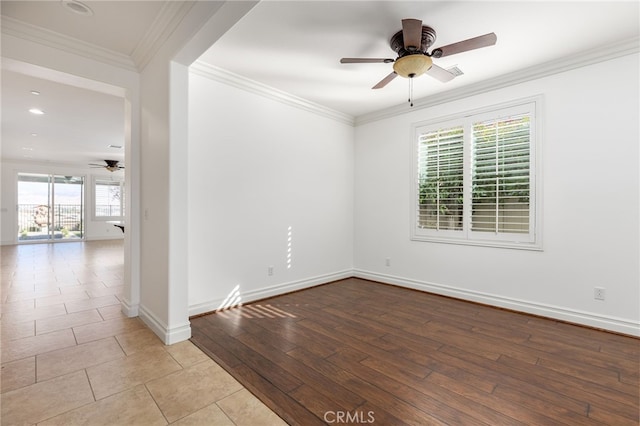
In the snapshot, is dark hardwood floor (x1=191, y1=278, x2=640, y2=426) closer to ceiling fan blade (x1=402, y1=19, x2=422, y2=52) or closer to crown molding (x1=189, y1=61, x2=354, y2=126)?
ceiling fan blade (x1=402, y1=19, x2=422, y2=52)

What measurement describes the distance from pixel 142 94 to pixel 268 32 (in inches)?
59.6

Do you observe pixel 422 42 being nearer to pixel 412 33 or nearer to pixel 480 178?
pixel 412 33

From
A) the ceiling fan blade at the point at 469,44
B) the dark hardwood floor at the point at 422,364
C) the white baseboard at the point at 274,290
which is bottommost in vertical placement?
the dark hardwood floor at the point at 422,364

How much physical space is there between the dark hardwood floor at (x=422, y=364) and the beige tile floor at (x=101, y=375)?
0.66 feet

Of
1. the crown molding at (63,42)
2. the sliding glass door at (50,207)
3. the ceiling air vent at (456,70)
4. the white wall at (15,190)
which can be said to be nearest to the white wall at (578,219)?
the ceiling air vent at (456,70)

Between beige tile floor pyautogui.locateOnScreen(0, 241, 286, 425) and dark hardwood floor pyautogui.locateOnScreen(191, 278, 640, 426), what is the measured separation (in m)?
0.20

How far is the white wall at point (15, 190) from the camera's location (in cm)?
930

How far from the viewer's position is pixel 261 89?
12.7ft

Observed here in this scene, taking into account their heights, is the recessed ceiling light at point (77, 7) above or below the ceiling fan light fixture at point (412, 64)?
above

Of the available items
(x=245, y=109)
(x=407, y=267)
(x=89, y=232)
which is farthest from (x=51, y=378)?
(x=89, y=232)

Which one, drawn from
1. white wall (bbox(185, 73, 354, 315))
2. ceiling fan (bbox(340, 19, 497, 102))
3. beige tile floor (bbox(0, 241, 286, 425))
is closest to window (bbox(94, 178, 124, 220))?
beige tile floor (bbox(0, 241, 286, 425))

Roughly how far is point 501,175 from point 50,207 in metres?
13.2

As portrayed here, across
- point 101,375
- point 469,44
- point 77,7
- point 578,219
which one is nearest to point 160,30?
point 77,7

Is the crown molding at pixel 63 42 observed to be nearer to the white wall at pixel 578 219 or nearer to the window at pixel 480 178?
the window at pixel 480 178
